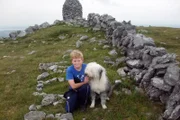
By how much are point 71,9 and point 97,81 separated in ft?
116

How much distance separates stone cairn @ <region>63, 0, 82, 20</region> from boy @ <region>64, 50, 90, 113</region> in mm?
34041

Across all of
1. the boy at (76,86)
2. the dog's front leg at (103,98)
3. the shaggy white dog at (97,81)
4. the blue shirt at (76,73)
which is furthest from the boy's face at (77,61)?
the dog's front leg at (103,98)

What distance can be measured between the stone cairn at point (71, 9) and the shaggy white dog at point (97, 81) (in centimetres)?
3441

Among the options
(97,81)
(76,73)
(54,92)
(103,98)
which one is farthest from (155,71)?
(54,92)

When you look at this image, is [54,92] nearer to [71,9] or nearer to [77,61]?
[77,61]

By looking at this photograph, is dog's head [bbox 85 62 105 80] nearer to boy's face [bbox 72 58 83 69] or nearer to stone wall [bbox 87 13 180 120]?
boy's face [bbox 72 58 83 69]

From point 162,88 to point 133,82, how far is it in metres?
2.41

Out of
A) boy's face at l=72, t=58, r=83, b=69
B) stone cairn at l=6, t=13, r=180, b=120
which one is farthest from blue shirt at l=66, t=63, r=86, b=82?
stone cairn at l=6, t=13, r=180, b=120

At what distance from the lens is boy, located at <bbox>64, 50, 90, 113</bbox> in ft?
33.9

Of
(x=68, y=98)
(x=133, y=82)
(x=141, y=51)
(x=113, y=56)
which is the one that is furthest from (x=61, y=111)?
(x=113, y=56)

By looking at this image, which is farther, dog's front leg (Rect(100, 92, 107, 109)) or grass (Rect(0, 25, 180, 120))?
dog's front leg (Rect(100, 92, 107, 109))

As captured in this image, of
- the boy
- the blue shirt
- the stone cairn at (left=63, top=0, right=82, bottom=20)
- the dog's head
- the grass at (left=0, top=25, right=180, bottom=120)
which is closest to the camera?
the dog's head

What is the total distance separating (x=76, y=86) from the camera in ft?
34.1

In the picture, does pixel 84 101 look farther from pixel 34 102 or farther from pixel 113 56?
pixel 113 56
